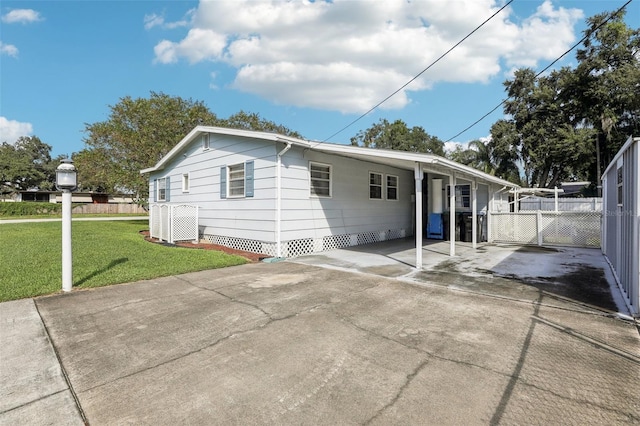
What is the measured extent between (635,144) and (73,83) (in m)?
22.8

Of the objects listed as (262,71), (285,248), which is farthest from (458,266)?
(262,71)

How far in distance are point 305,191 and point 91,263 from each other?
5351mm

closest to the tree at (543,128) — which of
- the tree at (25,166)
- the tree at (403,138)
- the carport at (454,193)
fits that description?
the tree at (403,138)

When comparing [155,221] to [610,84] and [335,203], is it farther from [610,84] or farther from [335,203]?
[610,84]

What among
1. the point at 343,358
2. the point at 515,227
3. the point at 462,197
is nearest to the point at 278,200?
the point at 343,358

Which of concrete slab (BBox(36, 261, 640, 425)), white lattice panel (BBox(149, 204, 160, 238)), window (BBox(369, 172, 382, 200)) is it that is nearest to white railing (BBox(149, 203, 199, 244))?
white lattice panel (BBox(149, 204, 160, 238))

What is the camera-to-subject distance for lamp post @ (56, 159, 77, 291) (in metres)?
5.02

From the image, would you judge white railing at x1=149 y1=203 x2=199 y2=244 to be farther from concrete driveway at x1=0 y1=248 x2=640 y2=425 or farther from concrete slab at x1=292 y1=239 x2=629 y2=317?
concrete driveway at x1=0 y1=248 x2=640 y2=425

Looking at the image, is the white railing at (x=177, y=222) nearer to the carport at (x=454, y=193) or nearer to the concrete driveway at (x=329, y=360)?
the carport at (x=454, y=193)

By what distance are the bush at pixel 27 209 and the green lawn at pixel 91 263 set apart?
86.5 ft

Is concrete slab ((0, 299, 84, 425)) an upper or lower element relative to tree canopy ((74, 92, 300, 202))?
lower

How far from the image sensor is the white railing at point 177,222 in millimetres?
10625

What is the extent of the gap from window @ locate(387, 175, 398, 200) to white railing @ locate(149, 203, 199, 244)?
23.4 ft

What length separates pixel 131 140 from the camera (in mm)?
18547
